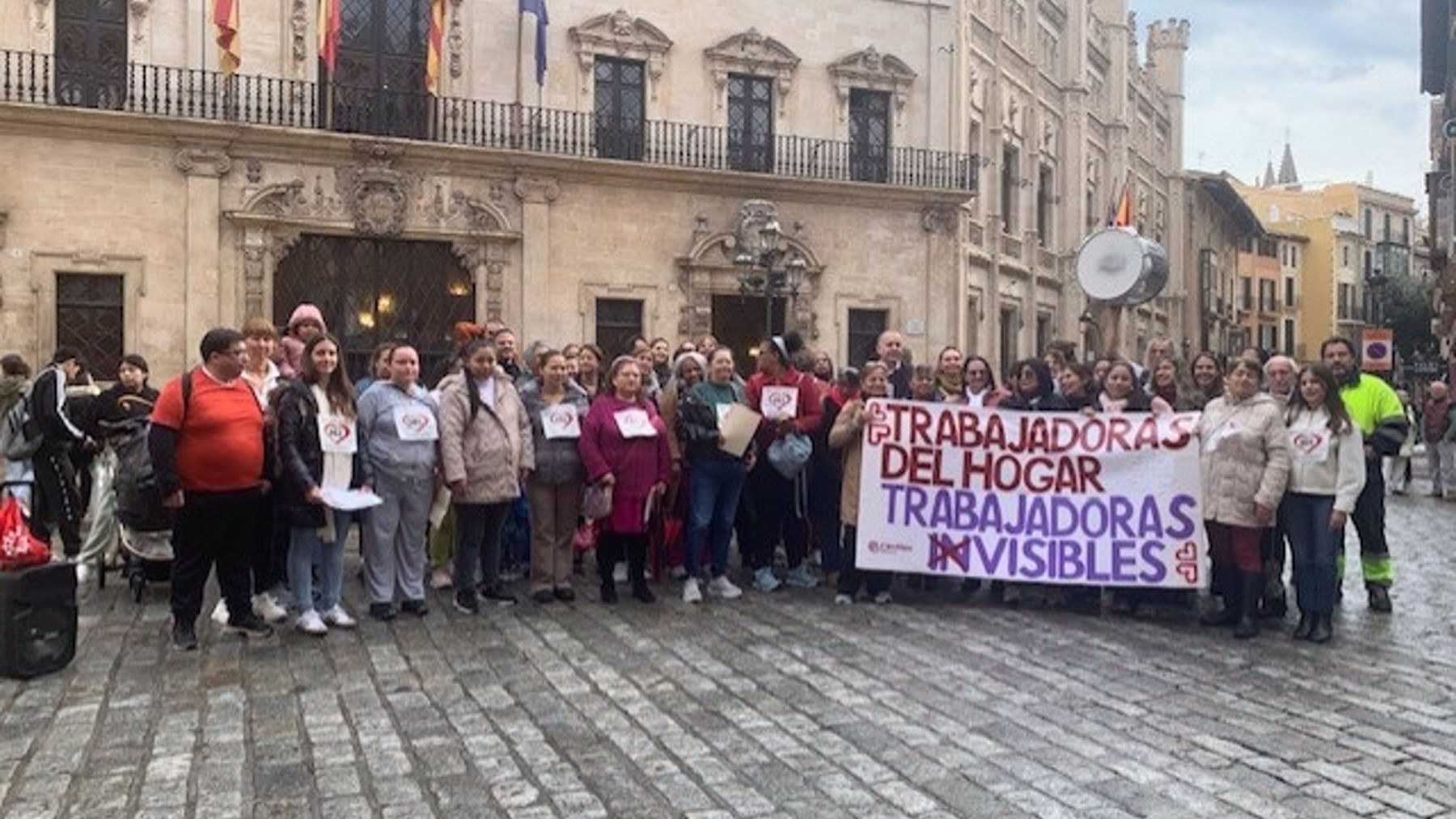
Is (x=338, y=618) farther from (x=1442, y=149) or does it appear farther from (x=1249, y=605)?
(x=1442, y=149)

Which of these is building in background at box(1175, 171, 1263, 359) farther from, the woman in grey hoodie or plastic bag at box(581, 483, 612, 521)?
the woman in grey hoodie

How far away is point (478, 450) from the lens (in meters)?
8.32

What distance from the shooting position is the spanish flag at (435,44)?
21.5m

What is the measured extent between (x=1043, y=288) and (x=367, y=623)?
97.7 feet

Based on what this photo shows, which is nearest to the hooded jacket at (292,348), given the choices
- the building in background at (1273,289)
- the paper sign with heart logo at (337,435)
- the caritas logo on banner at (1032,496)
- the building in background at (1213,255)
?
the paper sign with heart logo at (337,435)

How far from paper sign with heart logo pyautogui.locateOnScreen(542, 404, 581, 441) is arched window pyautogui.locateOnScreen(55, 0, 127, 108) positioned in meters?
15.5

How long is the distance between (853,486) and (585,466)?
2018 millimetres

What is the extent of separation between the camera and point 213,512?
7266mm

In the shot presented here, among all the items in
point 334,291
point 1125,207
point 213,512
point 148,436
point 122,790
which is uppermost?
point 1125,207

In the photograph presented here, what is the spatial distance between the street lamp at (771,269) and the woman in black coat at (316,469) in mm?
13371

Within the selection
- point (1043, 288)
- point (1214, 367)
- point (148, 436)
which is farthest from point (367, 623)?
point (1043, 288)

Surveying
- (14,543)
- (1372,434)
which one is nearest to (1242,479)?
(1372,434)

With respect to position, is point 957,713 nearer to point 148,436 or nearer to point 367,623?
point 367,623

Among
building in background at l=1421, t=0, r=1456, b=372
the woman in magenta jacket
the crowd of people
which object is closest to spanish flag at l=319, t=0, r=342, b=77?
the crowd of people
